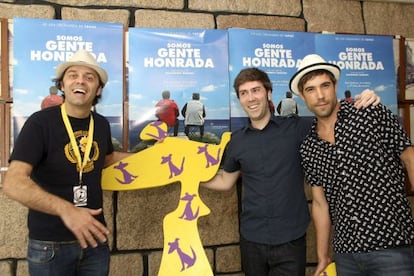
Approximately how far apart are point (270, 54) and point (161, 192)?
953 millimetres

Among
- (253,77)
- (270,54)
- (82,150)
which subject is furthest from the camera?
(270,54)

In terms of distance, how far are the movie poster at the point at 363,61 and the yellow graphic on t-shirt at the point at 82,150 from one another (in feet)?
4.36

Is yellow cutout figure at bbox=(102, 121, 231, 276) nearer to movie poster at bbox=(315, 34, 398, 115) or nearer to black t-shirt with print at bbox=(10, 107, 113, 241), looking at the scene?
black t-shirt with print at bbox=(10, 107, 113, 241)

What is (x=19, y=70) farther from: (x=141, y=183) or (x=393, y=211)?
(x=393, y=211)

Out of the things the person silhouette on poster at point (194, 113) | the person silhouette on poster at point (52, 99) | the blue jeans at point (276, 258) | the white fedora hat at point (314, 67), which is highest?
the white fedora hat at point (314, 67)

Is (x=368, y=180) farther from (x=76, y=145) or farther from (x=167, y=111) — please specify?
(x=76, y=145)

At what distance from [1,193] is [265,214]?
1272 millimetres

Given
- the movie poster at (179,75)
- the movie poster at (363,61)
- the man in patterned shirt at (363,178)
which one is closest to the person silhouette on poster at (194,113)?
the movie poster at (179,75)

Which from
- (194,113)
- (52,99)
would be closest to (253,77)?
(194,113)

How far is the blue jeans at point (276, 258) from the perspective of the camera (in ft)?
4.68

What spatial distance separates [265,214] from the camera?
1469 mm

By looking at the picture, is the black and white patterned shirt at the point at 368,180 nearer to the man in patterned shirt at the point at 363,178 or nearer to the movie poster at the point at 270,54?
the man in patterned shirt at the point at 363,178

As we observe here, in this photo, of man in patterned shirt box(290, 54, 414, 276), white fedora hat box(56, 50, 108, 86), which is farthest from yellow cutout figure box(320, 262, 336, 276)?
white fedora hat box(56, 50, 108, 86)

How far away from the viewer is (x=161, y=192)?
1.84 metres
